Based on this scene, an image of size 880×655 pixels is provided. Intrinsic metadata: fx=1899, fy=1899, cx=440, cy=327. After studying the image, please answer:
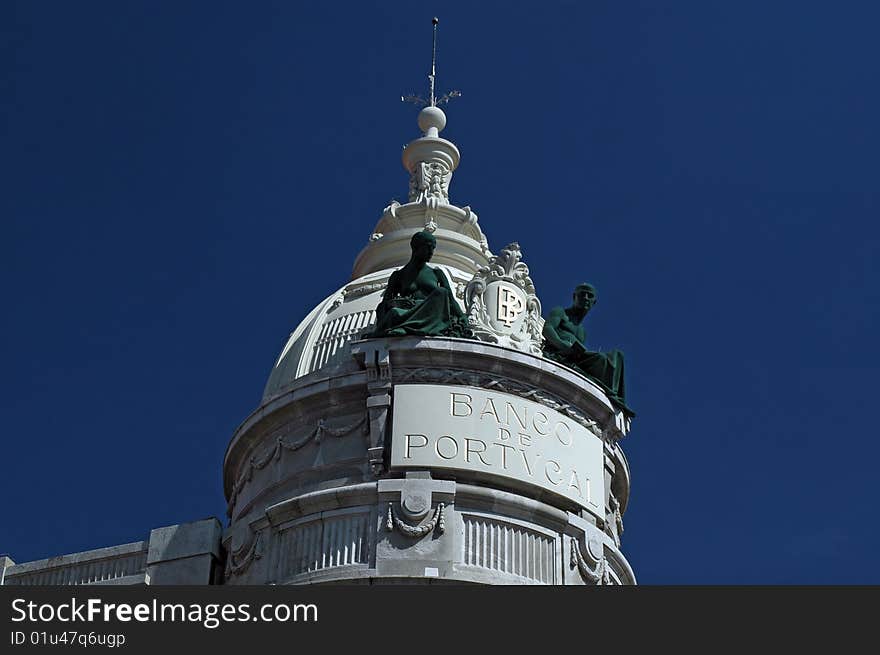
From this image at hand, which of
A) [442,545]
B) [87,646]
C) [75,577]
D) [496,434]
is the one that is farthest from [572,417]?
[87,646]

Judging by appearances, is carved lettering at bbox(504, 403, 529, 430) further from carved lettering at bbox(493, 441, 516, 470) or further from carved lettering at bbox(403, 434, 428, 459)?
carved lettering at bbox(403, 434, 428, 459)

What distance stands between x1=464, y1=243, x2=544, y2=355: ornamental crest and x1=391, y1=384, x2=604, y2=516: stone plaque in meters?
2.15

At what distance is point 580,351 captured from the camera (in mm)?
42281

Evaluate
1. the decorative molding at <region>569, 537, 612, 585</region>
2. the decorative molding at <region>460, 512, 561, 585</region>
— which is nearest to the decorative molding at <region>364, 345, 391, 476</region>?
the decorative molding at <region>460, 512, 561, 585</region>

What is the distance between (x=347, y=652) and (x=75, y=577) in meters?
12.0

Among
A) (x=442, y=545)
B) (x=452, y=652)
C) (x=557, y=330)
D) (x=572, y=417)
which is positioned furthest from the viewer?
(x=557, y=330)

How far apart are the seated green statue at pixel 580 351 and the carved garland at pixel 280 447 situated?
17.7 ft

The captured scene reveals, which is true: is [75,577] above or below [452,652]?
above

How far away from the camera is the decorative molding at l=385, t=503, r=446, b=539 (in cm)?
3697

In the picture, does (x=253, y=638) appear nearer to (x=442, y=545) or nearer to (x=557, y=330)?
(x=442, y=545)

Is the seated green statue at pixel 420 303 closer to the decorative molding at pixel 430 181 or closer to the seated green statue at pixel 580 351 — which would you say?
the seated green statue at pixel 580 351

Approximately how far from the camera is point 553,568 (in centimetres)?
3766

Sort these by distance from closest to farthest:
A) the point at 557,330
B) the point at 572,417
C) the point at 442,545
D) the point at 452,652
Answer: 1. the point at 452,652
2. the point at 442,545
3. the point at 572,417
4. the point at 557,330

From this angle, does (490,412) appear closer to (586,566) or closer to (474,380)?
(474,380)
